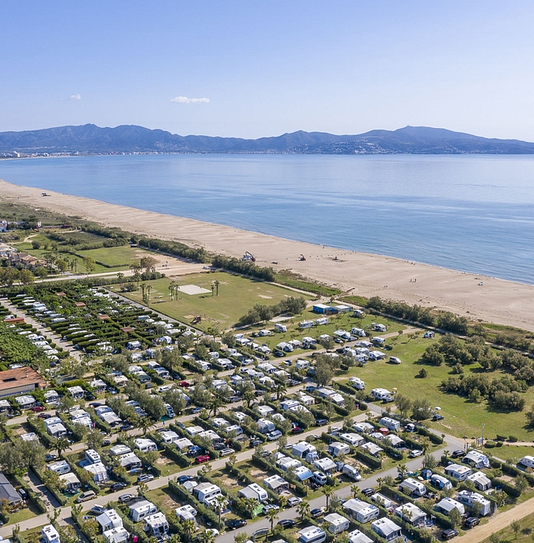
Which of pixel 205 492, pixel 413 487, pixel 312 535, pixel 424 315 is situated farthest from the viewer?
pixel 424 315

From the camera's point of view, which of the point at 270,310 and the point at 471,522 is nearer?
the point at 471,522

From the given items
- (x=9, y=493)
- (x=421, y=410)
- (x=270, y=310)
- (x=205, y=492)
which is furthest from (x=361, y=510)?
(x=270, y=310)

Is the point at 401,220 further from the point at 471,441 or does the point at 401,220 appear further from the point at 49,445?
the point at 49,445

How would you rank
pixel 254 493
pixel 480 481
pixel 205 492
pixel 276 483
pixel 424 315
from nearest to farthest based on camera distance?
pixel 205 492 → pixel 254 493 → pixel 276 483 → pixel 480 481 → pixel 424 315

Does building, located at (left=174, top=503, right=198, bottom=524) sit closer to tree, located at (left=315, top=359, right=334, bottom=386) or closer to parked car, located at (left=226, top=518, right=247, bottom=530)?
parked car, located at (left=226, top=518, right=247, bottom=530)

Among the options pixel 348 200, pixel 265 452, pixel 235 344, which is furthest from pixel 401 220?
pixel 265 452

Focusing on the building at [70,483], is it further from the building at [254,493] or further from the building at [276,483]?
the building at [276,483]

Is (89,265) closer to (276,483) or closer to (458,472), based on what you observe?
(276,483)
